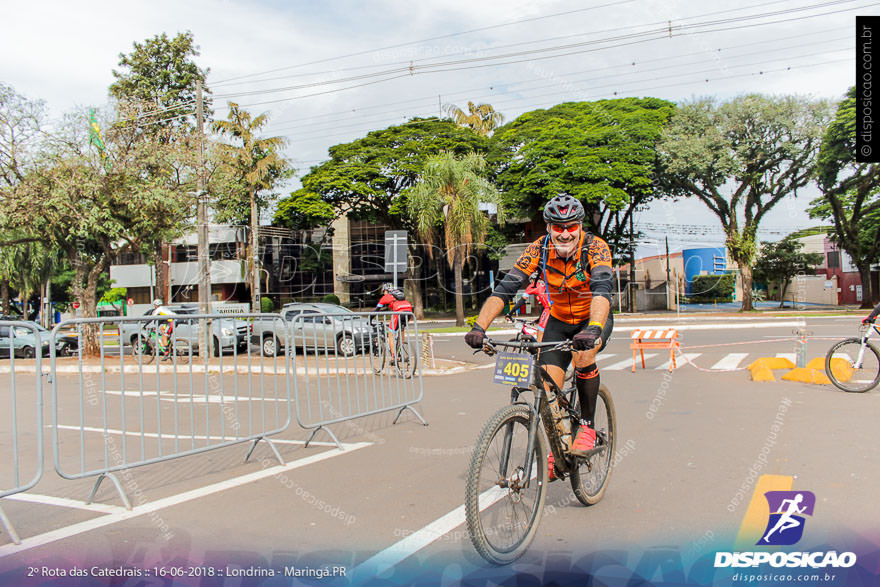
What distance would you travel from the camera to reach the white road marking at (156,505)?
13.0ft

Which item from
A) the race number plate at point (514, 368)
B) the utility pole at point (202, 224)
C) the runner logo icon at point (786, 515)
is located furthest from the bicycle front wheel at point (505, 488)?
the utility pole at point (202, 224)

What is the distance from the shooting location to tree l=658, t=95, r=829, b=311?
3709cm

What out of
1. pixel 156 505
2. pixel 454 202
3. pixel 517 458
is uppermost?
pixel 454 202

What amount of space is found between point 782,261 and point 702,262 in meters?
17.3

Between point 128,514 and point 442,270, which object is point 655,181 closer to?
point 442,270

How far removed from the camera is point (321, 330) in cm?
709

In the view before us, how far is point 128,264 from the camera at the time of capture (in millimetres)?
56469

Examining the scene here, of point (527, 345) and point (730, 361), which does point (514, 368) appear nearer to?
point (527, 345)

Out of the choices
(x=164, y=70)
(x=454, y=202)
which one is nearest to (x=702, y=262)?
(x=454, y=202)

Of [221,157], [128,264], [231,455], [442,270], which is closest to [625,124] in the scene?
[442,270]

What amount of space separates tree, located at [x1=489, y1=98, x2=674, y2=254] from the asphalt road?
101ft

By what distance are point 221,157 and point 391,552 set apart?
16.6 meters

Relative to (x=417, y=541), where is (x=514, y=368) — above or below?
above

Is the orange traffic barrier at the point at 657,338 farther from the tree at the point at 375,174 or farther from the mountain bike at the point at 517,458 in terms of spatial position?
the tree at the point at 375,174
